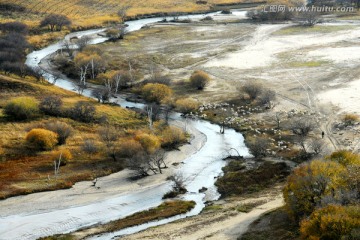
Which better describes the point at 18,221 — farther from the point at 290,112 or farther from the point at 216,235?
the point at 290,112

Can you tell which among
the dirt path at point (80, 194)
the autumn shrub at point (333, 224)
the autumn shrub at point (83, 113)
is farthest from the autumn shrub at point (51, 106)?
the autumn shrub at point (333, 224)

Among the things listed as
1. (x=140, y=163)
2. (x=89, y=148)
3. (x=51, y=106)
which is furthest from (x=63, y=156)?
(x=51, y=106)

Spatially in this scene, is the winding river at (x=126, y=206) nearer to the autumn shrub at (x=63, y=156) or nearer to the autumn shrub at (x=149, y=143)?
the autumn shrub at (x=149, y=143)

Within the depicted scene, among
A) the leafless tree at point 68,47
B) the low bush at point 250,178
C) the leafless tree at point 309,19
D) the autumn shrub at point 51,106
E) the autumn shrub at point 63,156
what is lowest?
the low bush at point 250,178

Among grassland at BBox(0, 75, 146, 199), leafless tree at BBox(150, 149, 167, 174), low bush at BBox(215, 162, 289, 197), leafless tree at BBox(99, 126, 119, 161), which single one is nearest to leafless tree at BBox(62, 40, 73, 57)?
grassland at BBox(0, 75, 146, 199)

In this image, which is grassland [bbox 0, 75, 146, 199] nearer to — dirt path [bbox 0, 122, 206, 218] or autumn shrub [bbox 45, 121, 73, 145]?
autumn shrub [bbox 45, 121, 73, 145]
